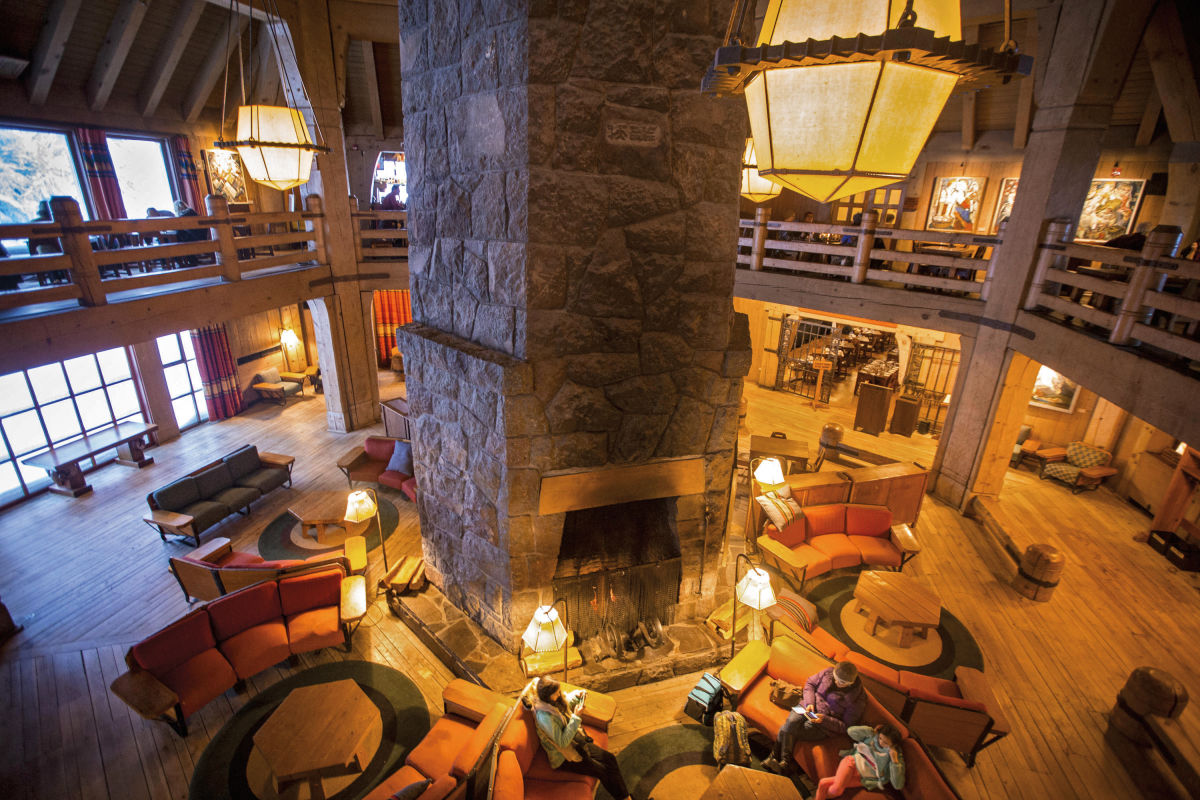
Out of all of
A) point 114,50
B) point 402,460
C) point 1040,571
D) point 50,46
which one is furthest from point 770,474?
A: point 114,50

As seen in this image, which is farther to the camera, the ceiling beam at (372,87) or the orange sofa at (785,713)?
the ceiling beam at (372,87)

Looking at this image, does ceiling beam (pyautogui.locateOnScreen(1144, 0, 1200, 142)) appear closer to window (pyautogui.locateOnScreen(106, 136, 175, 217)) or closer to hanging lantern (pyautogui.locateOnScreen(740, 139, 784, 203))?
hanging lantern (pyautogui.locateOnScreen(740, 139, 784, 203))

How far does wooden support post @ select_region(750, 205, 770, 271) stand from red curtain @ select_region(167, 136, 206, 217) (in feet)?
37.5

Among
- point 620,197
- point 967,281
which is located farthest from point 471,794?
point 967,281

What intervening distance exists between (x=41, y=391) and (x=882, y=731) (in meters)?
12.9

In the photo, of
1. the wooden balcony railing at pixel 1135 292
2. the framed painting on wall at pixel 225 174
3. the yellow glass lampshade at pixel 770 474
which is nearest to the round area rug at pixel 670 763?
the yellow glass lampshade at pixel 770 474

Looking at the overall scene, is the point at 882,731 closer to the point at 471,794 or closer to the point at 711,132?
the point at 471,794

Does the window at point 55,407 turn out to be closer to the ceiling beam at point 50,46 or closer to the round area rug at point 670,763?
the ceiling beam at point 50,46

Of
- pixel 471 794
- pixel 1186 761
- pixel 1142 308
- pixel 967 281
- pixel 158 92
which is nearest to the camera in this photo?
pixel 471 794

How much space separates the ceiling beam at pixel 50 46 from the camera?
7.96 m

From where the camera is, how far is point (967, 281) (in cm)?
835

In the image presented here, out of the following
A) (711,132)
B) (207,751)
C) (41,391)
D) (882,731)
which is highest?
(711,132)

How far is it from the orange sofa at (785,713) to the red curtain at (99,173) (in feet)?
41.8

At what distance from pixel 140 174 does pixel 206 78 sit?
2.31m
